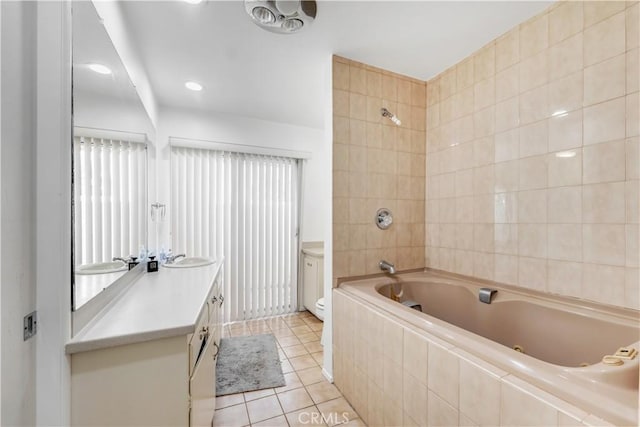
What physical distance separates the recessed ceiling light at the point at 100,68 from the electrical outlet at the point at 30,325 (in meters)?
0.92

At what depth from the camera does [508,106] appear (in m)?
1.70

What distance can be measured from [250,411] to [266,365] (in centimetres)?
47

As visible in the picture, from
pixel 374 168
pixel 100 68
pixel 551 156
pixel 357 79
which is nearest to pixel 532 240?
pixel 551 156

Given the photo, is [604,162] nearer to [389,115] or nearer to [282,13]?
A: [389,115]

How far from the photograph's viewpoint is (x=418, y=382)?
3.67 feet

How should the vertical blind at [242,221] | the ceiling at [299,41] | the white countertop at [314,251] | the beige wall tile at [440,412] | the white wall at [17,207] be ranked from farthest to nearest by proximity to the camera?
the white countertop at [314,251], the vertical blind at [242,221], the ceiling at [299,41], the beige wall tile at [440,412], the white wall at [17,207]

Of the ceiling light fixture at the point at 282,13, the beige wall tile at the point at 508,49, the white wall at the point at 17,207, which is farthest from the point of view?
the beige wall tile at the point at 508,49

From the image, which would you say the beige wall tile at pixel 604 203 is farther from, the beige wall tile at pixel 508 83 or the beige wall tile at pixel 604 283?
the beige wall tile at pixel 508 83

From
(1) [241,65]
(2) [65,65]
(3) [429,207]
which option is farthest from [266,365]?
(1) [241,65]

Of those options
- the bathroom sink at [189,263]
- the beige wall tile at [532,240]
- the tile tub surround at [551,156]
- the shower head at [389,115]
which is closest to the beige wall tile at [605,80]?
the tile tub surround at [551,156]

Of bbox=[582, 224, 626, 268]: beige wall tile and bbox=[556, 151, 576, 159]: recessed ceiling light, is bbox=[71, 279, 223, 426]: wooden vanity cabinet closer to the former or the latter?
bbox=[582, 224, 626, 268]: beige wall tile

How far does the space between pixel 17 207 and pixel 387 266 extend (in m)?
1.95

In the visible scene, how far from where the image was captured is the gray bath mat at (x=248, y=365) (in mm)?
1843

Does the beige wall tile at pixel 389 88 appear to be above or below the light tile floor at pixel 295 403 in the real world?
above
